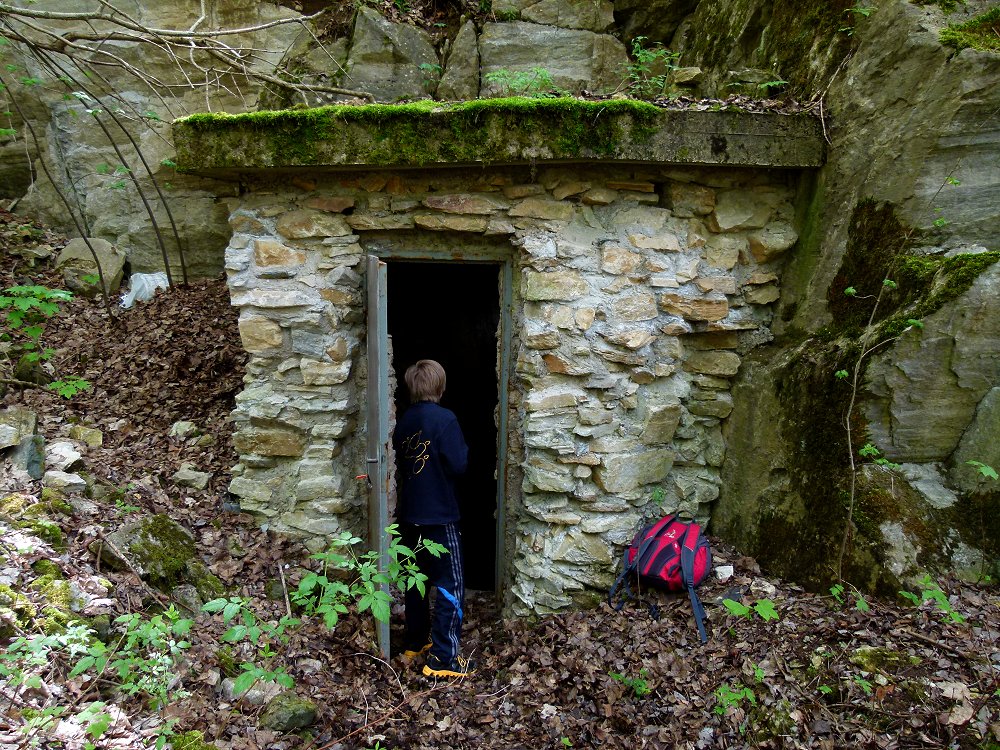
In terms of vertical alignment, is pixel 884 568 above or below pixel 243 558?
above

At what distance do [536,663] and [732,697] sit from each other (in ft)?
3.66

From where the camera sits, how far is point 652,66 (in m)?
5.24

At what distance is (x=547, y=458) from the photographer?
147 inches

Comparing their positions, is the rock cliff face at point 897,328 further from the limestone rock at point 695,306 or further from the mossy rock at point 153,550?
the mossy rock at point 153,550

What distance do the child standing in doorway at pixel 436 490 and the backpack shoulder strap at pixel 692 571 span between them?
1.30 metres

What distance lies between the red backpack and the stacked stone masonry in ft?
0.37

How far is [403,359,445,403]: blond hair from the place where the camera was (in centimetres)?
369

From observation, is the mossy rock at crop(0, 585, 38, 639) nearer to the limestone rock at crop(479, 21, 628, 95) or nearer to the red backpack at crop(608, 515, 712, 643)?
the red backpack at crop(608, 515, 712, 643)

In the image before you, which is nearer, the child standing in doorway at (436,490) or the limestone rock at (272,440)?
the child standing in doorway at (436,490)

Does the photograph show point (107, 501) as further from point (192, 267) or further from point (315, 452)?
point (192, 267)

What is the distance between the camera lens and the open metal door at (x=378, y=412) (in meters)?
3.44

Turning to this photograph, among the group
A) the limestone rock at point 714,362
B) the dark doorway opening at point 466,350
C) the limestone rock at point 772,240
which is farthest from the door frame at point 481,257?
the dark doorway opening at point 466,350

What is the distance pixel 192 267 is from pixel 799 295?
5260 millimetres

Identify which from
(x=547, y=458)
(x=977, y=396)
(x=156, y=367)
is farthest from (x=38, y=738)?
(x=977, y=396)
